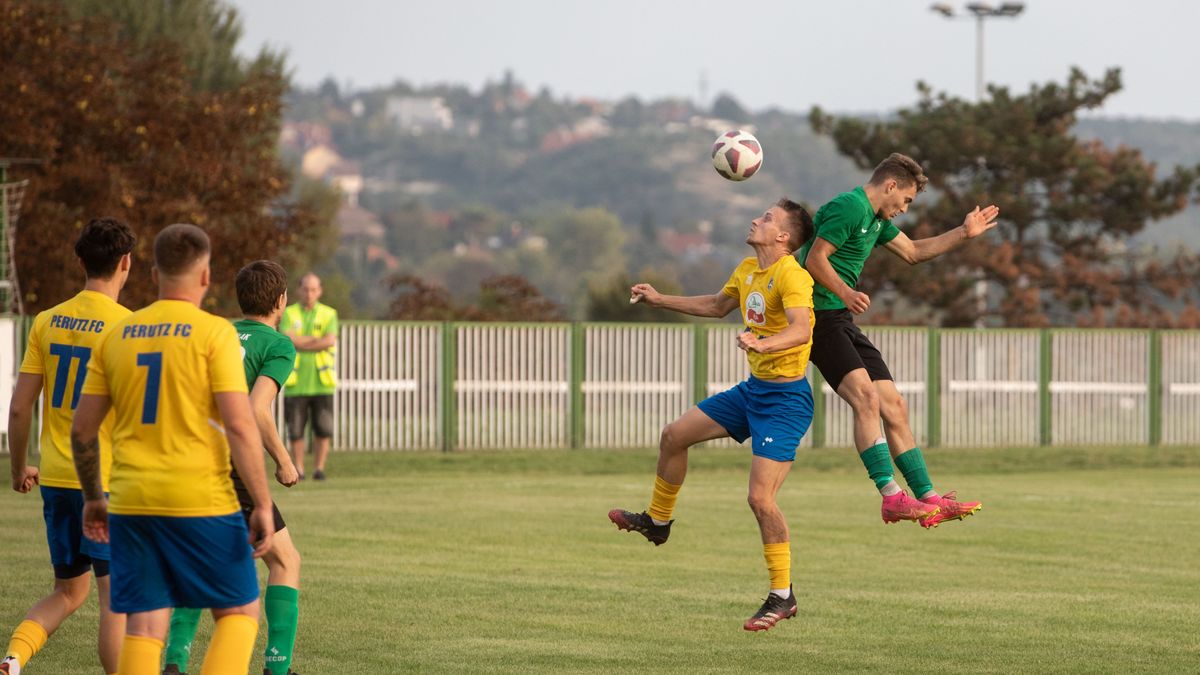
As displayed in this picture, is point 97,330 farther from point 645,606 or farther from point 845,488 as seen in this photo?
point 845,488

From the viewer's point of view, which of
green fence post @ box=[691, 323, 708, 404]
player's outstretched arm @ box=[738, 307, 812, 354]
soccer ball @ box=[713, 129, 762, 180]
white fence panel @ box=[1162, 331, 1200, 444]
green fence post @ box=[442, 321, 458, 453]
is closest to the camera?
player's outstretched arm @ box=[738, 307, 812, 354]

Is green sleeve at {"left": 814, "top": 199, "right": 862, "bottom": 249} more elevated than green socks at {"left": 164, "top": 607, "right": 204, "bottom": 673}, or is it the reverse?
green sleeve at {"left": 814, "top": 199, "right": 862, "bottom": 249}

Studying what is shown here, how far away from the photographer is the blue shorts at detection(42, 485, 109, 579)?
8.23m

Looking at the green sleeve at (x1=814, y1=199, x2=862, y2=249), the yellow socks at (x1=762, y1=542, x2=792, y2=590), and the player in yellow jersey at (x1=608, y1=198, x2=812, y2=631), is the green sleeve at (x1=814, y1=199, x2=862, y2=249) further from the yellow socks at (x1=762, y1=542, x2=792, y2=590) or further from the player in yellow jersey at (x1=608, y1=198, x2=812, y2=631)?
the yellow socks at (x1=762, y1=542, x2=792, y2=590)

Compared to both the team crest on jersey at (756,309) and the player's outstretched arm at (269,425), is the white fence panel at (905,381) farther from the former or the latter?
the player's outstretched arm at (269,425)

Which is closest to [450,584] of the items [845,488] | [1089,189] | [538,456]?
[845,488]

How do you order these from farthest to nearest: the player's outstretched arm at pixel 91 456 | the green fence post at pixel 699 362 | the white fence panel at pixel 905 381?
the white fence panel at pixel 905 381 → the green fence post at pixel 699 362 → the player's outstretched arm at pixel 91 456

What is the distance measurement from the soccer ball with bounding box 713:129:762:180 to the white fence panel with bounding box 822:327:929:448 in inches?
788

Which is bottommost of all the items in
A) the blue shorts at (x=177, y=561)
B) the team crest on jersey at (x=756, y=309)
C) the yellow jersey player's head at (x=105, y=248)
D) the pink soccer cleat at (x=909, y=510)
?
the pink soccer cleat at (x=909, y=510)

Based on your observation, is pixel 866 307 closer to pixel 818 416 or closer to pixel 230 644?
pixel 230 644

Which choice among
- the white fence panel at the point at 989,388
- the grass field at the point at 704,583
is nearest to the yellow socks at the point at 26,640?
the grass field at the point at 704,583

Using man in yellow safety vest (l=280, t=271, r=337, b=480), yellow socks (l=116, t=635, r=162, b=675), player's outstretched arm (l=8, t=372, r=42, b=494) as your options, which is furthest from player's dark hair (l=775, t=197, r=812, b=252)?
man in yellow safety vest (l=280, t=271, r=337, b=480)

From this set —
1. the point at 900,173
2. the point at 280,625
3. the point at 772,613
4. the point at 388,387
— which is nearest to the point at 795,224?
the point at 900,173

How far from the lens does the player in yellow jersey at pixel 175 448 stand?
671cm
